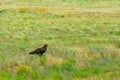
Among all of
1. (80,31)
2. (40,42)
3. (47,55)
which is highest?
(47,55)

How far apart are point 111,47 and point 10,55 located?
5.70m

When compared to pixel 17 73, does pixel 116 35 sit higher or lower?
lower

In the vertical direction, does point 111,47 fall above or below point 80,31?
above

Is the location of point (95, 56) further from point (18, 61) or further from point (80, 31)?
point (80, 31)

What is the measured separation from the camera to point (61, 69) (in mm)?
17125

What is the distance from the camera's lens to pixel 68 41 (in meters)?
23.8

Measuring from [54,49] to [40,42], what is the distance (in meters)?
3.05

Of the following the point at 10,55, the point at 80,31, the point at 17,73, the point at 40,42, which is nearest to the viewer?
the point at 17,73

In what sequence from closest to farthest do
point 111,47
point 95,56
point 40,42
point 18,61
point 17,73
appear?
point 17,73 < point 18,61 < point 95,56 < point 111,47 < point 40,42

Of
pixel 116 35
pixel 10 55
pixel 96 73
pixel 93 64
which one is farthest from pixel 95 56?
pixel 116 35

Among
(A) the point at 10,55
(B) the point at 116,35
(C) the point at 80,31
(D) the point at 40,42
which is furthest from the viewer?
(C) the point at 80,31

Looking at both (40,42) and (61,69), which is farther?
(40,42)

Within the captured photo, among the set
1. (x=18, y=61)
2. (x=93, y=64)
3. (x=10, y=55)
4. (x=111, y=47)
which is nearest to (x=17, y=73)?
(x=18, y=61)

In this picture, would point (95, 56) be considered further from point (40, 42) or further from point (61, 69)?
point (40, 42)
